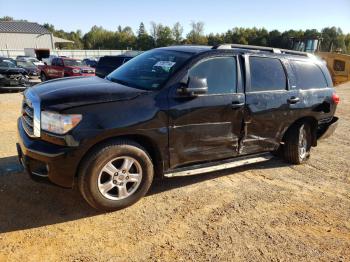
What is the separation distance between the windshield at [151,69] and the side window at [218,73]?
0.23 m

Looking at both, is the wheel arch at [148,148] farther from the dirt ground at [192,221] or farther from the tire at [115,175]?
the dirt ground at [192,221]

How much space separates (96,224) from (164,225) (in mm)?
726

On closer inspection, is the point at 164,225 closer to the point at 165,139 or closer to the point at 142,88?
the point at 165,139

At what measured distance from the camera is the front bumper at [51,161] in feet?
11.4

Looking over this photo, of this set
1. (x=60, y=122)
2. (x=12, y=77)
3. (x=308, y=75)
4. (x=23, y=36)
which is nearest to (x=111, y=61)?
(x=12, y=77)

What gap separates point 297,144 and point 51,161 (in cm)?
393

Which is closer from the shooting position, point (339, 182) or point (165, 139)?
point (165, 139)

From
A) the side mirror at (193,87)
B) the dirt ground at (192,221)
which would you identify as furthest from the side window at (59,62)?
the side mirror at (193,87)

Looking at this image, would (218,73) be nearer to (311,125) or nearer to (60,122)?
(60,122)

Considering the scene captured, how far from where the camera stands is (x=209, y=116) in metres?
4.37

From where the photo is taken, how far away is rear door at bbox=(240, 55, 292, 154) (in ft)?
15.9

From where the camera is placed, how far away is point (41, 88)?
4.11m

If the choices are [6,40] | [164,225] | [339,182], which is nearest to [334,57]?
[339,182]

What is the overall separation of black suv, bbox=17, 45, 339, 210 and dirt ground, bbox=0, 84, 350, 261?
1.10 feet
